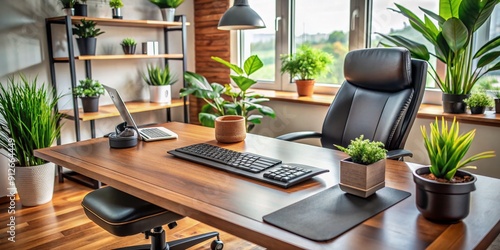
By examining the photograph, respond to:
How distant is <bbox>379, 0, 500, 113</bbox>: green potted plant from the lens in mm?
2295

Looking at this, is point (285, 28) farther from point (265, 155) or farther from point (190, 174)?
point (190, 174)

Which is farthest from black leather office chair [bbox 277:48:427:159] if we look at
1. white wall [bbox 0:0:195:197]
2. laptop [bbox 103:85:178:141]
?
white wall [bbox 0:0:195:197]

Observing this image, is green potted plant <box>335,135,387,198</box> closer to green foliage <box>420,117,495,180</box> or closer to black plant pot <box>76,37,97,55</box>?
green foliage <box>420,117,495,180</box>

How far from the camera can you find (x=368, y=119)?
2.24 meters

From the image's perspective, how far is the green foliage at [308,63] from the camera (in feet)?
10.9

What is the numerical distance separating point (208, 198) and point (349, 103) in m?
1.34

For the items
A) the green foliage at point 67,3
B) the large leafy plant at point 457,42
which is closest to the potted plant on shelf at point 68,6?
the green foliage at point 67,3

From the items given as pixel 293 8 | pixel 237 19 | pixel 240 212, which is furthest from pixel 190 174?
pixel 293 8

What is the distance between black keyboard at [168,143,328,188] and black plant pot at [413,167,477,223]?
42cm

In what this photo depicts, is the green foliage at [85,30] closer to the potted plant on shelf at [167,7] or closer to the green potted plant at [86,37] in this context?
the green potted plant at [86,37]

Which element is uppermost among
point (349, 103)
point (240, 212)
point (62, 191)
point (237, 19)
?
point (237, 19)

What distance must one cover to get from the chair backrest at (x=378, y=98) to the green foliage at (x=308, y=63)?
34.4 inches

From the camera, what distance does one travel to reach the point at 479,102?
99.0 inches

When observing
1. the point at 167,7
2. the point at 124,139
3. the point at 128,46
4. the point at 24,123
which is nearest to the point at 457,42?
the point at 124,139
